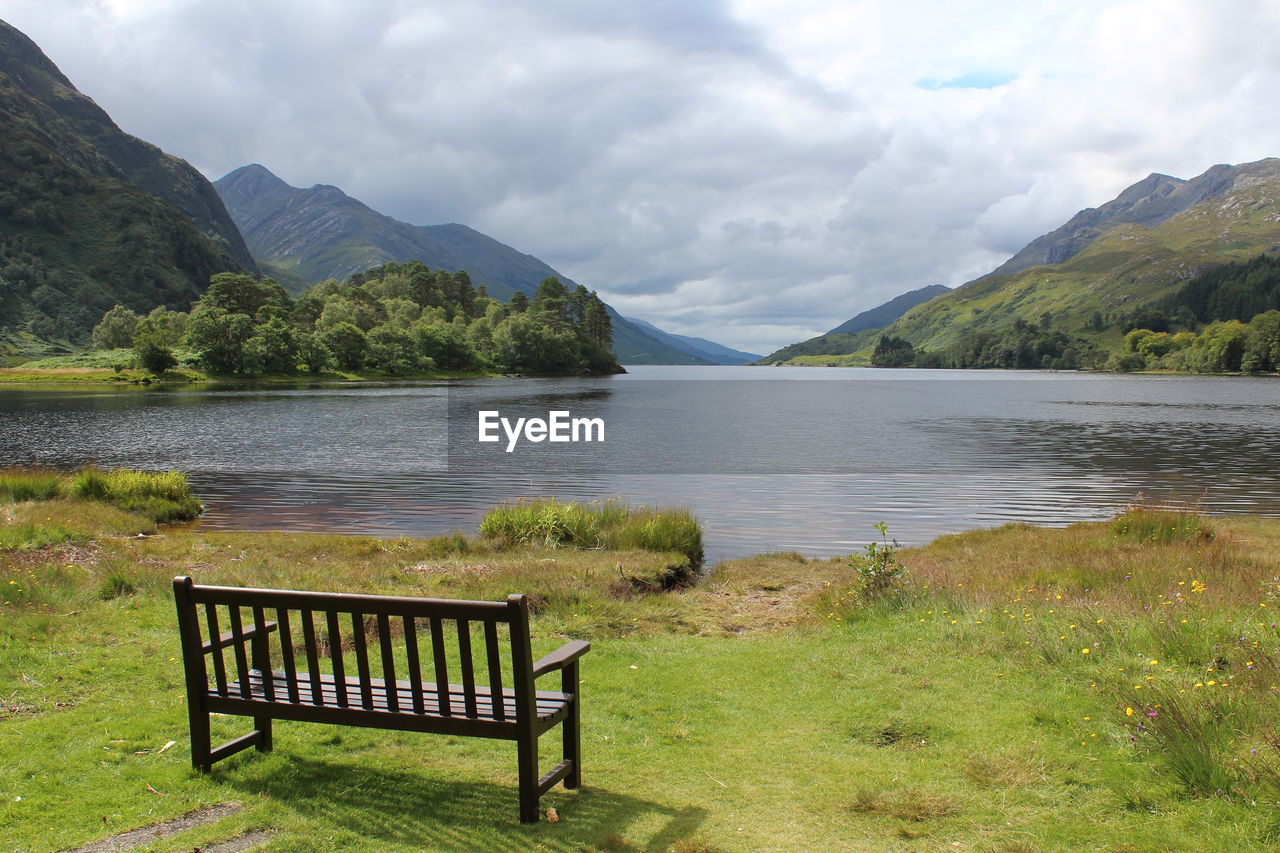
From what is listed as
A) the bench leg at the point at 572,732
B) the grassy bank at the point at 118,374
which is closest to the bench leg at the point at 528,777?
the bench leg at the point at 572,732

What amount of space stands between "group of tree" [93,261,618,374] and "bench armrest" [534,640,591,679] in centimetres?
13666

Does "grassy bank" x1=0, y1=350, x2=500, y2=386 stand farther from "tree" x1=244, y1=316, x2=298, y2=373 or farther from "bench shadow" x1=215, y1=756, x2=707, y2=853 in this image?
"bench shadow" x1=215, y1=756, x2=707, y2=853

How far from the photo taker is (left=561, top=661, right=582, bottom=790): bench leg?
6133 mm

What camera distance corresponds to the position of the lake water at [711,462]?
91.7ft

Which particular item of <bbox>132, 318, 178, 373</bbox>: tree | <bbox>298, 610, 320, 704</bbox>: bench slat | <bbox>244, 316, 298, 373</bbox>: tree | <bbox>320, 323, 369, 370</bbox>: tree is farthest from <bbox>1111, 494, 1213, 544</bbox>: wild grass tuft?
<bbox>320, 323, 369, 370</bbox>: tree

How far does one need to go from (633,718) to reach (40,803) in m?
4.78

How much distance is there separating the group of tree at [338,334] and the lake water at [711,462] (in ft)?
148

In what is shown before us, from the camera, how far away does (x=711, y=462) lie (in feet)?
149

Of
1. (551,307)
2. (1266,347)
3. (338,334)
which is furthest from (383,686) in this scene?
(1266,347)

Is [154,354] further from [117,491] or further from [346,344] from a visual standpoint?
[117,491]

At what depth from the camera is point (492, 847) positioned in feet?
17.1

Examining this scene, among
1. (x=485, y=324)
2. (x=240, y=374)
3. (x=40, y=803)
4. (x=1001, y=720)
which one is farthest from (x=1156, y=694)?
(x=485, y=324)

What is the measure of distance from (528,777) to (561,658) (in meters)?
0.86

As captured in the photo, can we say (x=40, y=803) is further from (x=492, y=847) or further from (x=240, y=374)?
(x=240, y=374)
